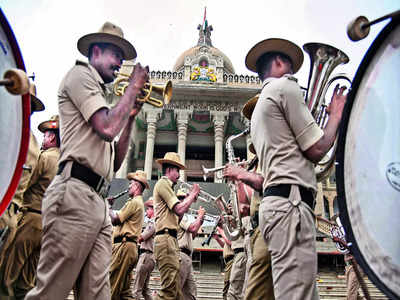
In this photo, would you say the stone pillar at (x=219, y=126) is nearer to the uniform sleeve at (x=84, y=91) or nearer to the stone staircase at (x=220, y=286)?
the stone staircase at (x=220, y=286)

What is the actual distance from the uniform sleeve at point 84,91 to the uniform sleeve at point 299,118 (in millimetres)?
1314

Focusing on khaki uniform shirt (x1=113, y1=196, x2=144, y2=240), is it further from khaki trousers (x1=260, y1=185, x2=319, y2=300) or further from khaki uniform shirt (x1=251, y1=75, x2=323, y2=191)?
khaki trousers (x1=260, y1=185, x2=319, y2=300)

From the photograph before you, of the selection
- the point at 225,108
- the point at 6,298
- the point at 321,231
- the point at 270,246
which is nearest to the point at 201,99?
the point at 225,108

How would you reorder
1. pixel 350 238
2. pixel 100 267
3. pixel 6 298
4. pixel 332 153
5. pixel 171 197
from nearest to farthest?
pixel 350 238, pixel 100 267, pixel 332 153, pixel 6 298, pixel 171 197

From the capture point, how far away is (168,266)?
518 cm

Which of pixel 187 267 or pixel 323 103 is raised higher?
pixel 323 103

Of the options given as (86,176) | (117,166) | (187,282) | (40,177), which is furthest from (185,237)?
(86,176)

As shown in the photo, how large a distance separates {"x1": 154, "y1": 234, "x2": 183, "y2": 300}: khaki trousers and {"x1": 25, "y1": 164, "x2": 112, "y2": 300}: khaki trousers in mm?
3020

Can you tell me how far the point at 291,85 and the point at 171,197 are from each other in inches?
124

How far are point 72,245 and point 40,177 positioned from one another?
9.84ft

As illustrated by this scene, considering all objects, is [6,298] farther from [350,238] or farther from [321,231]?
[321,231]

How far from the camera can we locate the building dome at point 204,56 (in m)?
31.8

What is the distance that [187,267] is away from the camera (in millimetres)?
6496

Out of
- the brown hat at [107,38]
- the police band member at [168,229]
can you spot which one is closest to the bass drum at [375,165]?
the brown hat at [107,38]
